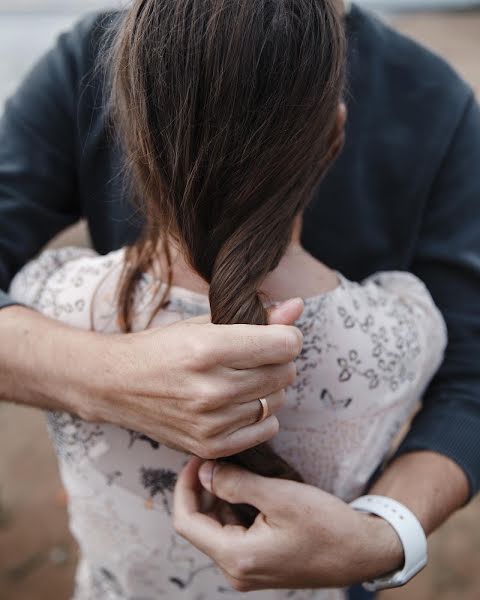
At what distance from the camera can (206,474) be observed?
1.06m

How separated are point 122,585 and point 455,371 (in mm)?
816

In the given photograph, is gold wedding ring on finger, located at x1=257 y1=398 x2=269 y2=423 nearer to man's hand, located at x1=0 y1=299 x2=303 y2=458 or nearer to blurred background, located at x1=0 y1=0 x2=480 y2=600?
man's hand, located at x1=0 y1=299 x2=303 y2=458

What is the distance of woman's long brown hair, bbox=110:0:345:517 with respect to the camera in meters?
0.84

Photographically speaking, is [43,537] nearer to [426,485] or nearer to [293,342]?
[426,485]

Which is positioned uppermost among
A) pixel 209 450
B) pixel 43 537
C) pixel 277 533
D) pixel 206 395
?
pixel 206 395

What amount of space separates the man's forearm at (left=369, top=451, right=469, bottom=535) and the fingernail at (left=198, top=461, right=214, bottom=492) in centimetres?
38

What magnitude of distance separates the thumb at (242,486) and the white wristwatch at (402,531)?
225 millimetres

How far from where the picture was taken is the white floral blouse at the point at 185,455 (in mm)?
1066

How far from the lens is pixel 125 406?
3.34ft

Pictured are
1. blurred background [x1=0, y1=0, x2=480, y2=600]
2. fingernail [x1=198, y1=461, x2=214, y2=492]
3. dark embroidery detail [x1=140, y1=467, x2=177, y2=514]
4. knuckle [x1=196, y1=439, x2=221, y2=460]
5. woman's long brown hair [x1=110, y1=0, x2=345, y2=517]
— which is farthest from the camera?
blurred background [x1=0, y1=0, x2=480, y2=600]

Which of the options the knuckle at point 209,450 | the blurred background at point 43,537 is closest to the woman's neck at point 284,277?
the knuckle at point 209,450

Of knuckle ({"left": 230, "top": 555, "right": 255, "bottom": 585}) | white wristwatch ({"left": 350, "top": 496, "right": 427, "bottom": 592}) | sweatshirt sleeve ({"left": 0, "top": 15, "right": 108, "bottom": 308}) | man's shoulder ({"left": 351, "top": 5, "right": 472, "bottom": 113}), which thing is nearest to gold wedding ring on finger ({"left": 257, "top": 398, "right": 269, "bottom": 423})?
knuckle ({"left": 230, "top": 555, "right": 255, "bottom": 585})

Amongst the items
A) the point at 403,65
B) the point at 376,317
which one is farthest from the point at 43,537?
the point at 403,65

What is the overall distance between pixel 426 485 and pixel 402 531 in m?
0.14
